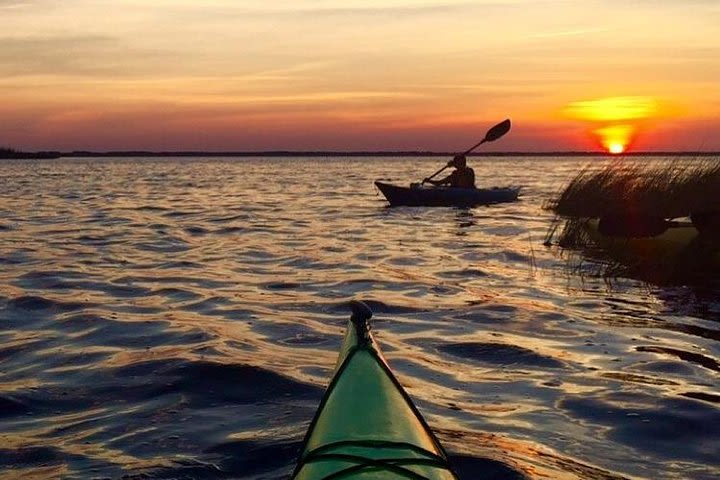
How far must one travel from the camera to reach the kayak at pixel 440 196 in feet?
77.7

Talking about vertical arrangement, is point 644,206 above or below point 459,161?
below

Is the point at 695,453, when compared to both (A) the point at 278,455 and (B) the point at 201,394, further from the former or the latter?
(B) the point at 201,394

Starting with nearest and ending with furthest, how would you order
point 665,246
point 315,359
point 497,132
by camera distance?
1. point 315,359
2. point 665,246
3. point 497,132

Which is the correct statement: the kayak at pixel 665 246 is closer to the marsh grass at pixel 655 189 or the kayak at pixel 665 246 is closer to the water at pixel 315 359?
the marsh grass at pixel 655 189

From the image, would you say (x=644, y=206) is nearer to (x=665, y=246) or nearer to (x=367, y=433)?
(x=665, y=246)

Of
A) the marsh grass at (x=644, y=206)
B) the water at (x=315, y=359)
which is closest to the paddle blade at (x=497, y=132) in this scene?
the marsh grass at (x=644, y=206)

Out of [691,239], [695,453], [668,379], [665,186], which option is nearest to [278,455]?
[695,453]

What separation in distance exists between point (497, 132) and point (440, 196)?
8.26 ft

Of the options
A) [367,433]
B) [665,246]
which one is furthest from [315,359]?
[665,246]

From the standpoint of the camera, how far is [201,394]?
20.0 feet

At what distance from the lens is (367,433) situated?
337cm

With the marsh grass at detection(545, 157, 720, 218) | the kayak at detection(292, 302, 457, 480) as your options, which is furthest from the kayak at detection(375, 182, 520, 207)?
the kayak at detection(292, 302, 457, 480)


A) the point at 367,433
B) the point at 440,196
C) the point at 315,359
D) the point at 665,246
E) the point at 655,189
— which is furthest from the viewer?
the point at 440,196

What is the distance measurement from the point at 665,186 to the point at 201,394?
401 inches
